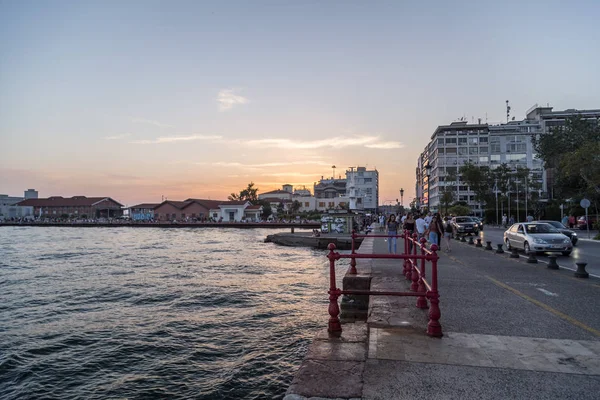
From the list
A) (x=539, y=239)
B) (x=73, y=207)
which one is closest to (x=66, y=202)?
(x=73, y=207)

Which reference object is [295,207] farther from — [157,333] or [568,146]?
[157,333]

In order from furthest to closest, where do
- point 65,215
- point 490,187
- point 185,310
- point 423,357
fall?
point 65,215 → point 490,187 → point 185,310 → point 423,357

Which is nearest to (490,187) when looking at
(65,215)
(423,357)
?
(423,357)

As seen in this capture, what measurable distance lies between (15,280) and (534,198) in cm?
7044

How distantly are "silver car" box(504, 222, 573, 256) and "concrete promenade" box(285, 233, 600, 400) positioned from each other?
9.06 meters

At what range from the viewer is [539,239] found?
1753 cm

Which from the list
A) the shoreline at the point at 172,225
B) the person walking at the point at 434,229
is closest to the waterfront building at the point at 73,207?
the shoreline at the point at 172,225

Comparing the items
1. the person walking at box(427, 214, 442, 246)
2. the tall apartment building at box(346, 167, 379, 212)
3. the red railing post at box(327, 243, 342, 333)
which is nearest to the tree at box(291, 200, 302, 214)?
the tall apartment building at box(346, 167, 379, 212)

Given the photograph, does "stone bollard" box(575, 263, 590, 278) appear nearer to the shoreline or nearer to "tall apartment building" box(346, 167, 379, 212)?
the shoreline

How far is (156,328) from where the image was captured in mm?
10742

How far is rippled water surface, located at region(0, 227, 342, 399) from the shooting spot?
7324mm

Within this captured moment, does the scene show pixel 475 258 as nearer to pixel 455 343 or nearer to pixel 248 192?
pixel 455 343

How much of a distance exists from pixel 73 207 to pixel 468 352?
128 meters

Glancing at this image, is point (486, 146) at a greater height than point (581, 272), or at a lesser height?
greater
